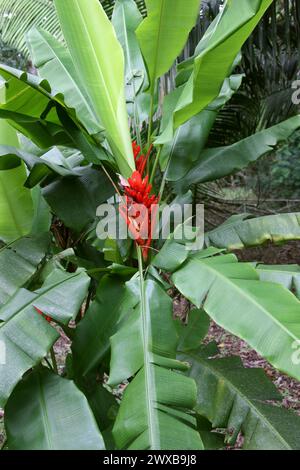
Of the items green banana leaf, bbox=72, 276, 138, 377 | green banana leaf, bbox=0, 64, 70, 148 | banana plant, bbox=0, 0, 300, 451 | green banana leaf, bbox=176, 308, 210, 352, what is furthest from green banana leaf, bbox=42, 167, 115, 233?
green banana leaf, bbox=176, 308, 210, 352

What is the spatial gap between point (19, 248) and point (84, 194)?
0.25 metres

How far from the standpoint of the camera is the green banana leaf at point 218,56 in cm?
108

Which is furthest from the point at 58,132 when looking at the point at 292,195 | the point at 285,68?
the point at 292,195

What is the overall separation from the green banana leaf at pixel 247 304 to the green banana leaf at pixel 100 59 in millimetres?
407

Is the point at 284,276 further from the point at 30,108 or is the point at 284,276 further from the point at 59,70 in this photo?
the point at 59,70

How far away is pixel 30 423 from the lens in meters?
1.05

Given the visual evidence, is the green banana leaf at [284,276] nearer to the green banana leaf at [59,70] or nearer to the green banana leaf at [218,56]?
the green banana leaf at [218,56]

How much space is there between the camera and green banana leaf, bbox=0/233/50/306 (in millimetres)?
1270

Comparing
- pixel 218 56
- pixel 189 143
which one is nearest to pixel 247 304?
pixel 218 56

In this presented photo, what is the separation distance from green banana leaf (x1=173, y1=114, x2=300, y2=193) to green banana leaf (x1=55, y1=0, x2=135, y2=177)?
1.13 ft

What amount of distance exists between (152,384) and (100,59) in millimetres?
844

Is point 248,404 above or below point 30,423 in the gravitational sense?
below

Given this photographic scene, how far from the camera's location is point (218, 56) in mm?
1165

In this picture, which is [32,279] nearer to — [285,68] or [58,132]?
[58,132]
